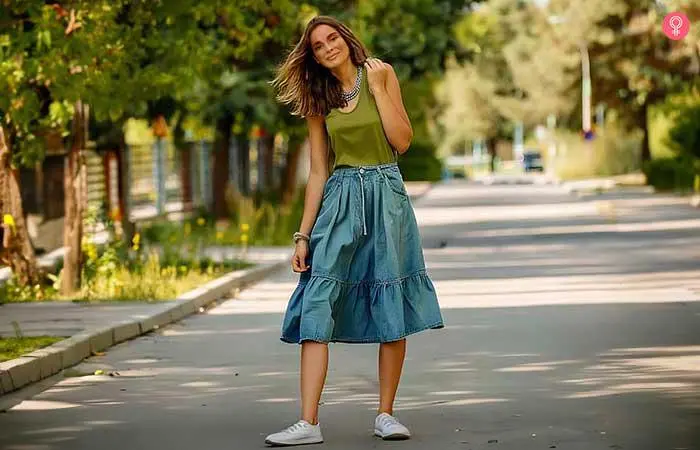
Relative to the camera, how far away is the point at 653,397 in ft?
34.4

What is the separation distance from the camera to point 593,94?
269 ft

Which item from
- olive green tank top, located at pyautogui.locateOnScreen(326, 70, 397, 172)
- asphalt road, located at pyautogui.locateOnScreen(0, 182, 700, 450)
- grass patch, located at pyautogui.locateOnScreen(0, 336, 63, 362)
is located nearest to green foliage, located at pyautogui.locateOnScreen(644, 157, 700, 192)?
asphalt road, located at pyautogui.locateOnScreen(0, 182, 700, 450)

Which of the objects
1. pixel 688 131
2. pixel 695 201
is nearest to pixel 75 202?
pixel 695 201

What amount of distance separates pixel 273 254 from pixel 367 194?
18602mm

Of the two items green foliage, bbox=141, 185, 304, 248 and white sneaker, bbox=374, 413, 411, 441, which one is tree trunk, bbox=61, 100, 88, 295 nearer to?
green foliage, bbox=141, 185, 304, 248

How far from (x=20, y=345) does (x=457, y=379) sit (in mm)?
3295

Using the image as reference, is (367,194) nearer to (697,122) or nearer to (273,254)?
(273,254)

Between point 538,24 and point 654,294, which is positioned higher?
point 538,24

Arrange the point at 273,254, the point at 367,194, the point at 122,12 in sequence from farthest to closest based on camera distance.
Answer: the point at 273,254 < the point at 122,12 < the point at 367,194

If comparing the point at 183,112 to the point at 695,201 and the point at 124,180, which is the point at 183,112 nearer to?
the point at 124,180

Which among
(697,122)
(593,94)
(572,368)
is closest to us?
(572,368)

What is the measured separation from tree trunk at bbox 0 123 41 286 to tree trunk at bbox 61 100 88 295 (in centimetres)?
45

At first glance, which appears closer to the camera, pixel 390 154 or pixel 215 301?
pixel 390 154

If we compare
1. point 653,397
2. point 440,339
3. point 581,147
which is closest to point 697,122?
point 581,147
